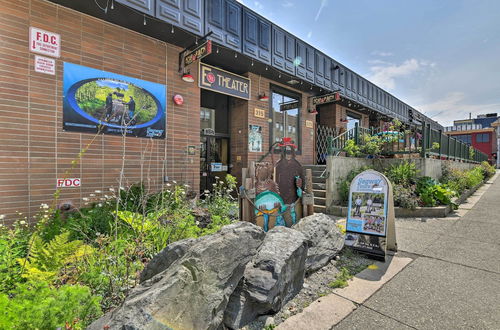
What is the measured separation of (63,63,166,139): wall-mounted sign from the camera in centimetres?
455

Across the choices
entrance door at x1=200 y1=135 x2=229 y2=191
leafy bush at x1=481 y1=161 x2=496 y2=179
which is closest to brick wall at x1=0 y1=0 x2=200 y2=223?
entrance door at x1=200 y1=135 x2=229 y2=191

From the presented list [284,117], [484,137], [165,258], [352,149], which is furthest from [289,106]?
[484,137]

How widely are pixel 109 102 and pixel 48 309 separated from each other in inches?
175

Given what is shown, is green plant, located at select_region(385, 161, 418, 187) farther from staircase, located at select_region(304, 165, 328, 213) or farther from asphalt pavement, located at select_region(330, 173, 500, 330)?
asphalt pavement, located at select_region(330, 173, 500, 330)

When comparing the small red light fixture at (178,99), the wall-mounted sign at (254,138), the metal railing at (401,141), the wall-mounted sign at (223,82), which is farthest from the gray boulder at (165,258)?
the metal railing at (401,141)

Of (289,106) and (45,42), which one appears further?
(289,106)

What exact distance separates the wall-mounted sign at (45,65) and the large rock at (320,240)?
514cm

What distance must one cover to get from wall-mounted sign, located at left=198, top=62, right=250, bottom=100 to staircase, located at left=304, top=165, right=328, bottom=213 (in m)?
3.39

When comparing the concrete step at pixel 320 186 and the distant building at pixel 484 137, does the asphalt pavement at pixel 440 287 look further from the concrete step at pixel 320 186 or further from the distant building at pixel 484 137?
the distant building at pixel 484 137

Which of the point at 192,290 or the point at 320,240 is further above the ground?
the point at 192,290

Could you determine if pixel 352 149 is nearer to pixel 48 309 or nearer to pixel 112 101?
pixel 112 101

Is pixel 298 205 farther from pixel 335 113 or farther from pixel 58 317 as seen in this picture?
pixel 335 113

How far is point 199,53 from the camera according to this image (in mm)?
5395

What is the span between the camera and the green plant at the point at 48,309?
1396 mm
